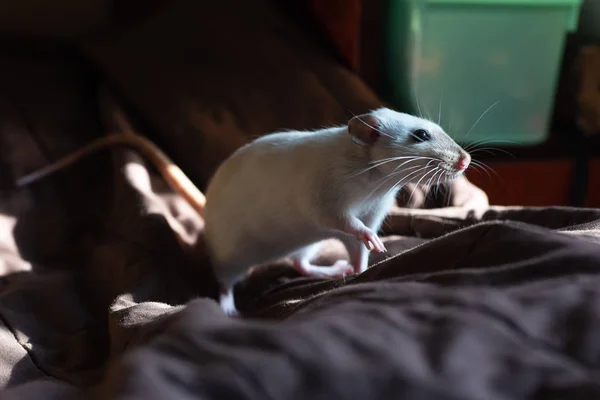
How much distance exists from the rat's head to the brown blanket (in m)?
0.12

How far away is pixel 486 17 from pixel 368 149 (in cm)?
95

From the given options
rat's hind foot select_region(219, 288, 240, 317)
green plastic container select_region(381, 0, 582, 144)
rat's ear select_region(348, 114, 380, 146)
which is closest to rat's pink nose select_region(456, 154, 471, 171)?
rat's ear select_region(348, 114, 380, 146)

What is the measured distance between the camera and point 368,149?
915 mm

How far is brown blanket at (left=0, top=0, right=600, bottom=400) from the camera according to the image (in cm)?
48

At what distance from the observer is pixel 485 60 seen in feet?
5.58

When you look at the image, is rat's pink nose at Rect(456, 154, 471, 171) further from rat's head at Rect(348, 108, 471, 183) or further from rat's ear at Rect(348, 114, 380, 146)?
rat's ear at Rect(348, 114, 380, 146)

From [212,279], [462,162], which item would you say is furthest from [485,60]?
[212,279]

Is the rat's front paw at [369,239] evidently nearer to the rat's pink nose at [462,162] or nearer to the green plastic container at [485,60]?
the rat's pink nose at [462,162]

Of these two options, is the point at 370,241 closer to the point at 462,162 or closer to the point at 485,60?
the point at 462,162

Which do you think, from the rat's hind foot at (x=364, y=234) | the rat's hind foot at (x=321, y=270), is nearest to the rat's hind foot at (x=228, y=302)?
the rat's hind foot at (x=321, y=270)

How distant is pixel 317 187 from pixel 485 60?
0.99 m

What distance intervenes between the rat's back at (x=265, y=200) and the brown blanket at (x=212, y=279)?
8 cm

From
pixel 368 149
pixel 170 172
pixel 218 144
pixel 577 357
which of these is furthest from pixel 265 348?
pixel 218 144

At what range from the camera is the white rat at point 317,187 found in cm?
89
